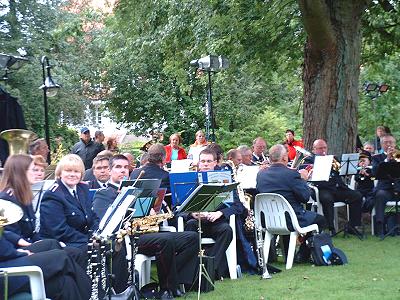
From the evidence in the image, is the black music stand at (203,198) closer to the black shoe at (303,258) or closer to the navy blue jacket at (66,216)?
the navy blue jacket at (66,216)

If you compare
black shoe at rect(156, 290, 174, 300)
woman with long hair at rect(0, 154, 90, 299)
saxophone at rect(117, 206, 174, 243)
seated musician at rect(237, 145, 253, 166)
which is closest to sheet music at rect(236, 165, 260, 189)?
seated musician at rect(237, 145, 253, 166)

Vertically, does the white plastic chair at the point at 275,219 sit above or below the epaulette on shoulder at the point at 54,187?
below

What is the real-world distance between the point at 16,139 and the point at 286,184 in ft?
11.6

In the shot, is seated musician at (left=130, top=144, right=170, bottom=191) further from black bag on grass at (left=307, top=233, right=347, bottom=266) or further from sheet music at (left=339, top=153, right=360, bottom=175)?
sheet music at (left=339, top=153, right=360, bottom=175)

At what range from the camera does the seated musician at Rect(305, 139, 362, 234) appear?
12.2 m

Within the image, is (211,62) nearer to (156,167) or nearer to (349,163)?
(349,163)

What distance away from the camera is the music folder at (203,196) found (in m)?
7.45

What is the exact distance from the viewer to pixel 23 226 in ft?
21.4

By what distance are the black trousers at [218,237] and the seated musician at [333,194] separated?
11.3 ft

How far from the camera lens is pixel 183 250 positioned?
835 cm

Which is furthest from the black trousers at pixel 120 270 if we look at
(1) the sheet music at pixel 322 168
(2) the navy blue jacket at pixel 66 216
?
(1) the sheet music at pixel 322 168

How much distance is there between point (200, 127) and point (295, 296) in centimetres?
1863

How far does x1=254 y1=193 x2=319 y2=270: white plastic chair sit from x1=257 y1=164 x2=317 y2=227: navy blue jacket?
13cm

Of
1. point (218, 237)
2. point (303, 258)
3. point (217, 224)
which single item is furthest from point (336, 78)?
→ point (218, 237)
